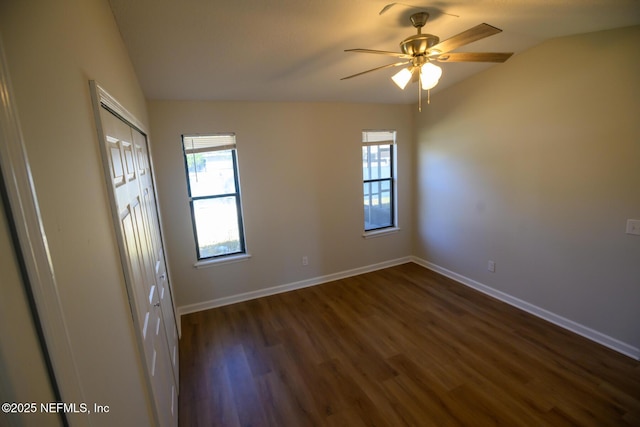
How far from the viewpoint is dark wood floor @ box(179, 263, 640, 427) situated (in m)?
2.02

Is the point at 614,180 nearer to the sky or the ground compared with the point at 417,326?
nearer to the sky

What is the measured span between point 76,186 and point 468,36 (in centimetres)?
193

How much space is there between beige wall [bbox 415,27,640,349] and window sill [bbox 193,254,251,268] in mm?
2825

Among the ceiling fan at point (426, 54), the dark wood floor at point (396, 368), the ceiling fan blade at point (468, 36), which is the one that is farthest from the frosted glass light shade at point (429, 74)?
the dark wood floor at point (396, 368)

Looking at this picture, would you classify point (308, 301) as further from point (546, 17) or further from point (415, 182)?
point (546, 17)

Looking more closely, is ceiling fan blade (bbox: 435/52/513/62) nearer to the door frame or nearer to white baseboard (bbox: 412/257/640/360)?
the door frame

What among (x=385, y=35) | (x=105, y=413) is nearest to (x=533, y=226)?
(x=385, y=35)

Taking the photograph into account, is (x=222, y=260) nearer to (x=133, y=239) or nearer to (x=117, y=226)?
(x=133, y=239)

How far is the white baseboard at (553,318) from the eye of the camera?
2.46 meters

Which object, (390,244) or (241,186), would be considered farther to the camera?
(390,244)

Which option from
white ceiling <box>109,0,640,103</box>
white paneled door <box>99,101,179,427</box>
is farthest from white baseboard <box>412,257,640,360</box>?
white paneled door <box>99,101,179,427</box>

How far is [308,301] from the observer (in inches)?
144

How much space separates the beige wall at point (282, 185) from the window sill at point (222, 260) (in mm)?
58

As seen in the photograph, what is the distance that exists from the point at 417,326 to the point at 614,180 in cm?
211
